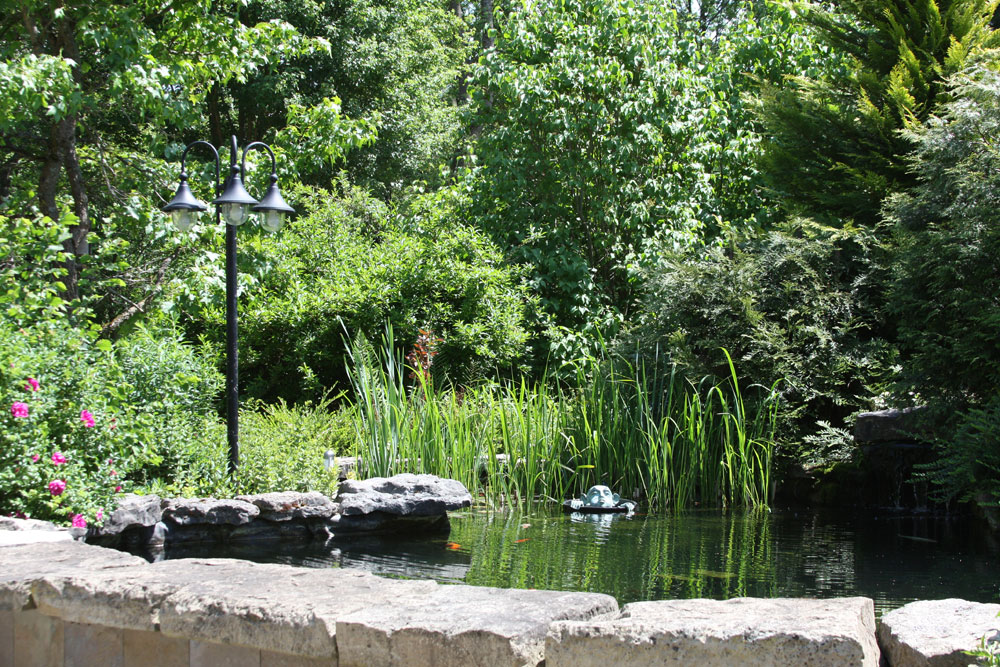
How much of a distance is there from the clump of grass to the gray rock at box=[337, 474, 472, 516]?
947 mm

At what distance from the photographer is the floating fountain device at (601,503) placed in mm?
7035

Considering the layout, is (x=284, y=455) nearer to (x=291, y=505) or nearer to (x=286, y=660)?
(x=291, y=505)

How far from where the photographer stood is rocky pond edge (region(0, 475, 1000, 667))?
77.8 inches

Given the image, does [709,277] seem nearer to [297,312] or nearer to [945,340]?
[945,340]

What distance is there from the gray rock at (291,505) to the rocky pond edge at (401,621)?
217cm

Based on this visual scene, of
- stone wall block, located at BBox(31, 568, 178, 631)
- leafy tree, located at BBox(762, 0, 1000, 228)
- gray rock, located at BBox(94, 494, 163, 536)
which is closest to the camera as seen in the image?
stone wall block, located at BBox(31, 568, 178, 631)

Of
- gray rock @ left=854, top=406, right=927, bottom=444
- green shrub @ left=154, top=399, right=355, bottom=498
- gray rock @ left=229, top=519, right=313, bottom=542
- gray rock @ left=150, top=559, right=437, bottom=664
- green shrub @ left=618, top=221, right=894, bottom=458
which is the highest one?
green shrub @ left=618, top=221, right=894, bottom=458

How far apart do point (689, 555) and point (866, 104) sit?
5772 millimetres

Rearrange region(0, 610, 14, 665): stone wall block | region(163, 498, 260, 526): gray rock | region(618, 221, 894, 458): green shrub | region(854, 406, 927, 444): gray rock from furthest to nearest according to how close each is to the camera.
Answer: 1. region(618, 221, 894, 458): green shrub
2. region(854, 406, 927, 444): gray rock
3. region(163, 498, 260, 526): gray rock
4. region(0, 610, 14, 665): stone wall block

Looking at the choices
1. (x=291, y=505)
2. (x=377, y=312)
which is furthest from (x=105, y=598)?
(x=377, y=312)

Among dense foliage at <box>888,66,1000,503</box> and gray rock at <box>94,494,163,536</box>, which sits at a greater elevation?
dense foliage at <box>888,66,1000,503</box>

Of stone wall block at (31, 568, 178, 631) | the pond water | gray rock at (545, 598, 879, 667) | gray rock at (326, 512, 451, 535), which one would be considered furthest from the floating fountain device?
gray rock at (545, 598, 879, 667)

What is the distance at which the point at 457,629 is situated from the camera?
7.02ft

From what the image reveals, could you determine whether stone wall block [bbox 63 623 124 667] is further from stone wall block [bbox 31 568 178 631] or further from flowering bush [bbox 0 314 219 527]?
flowering bush [bbox 0 314 219 527]
